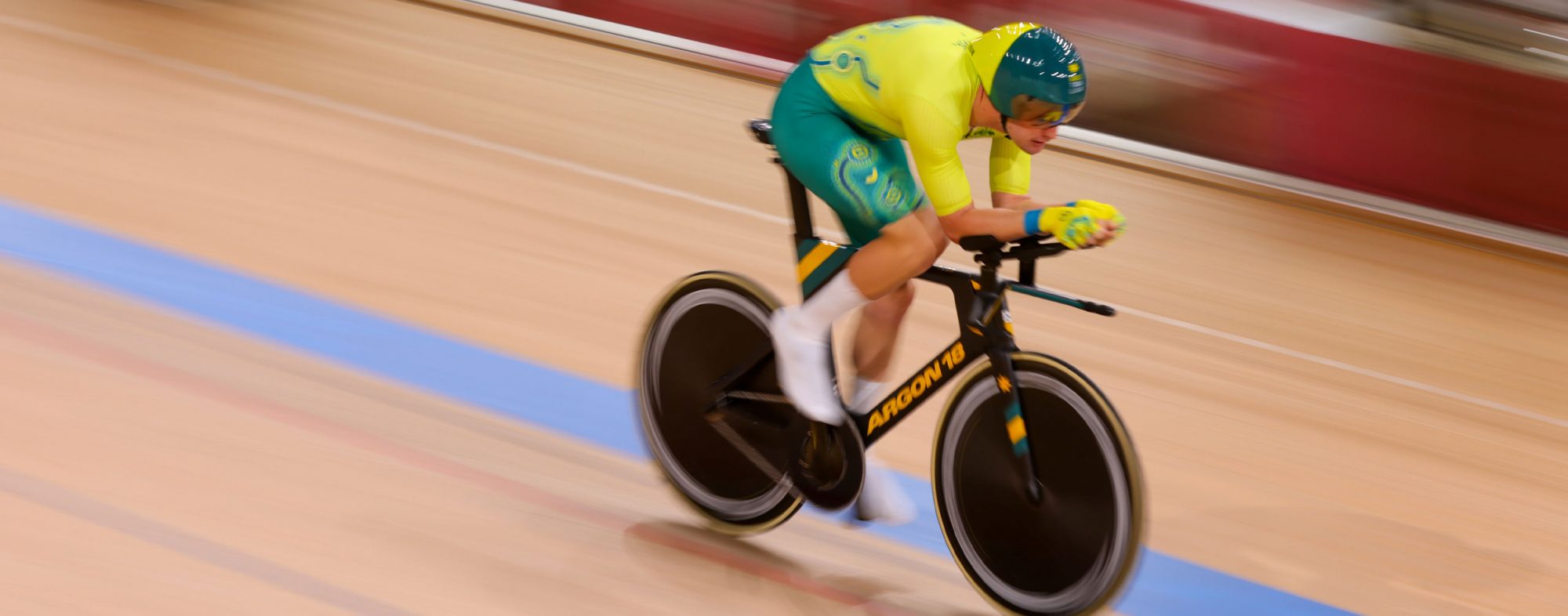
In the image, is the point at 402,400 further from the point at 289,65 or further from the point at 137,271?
the point at 289,65

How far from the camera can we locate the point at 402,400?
394 centimetres

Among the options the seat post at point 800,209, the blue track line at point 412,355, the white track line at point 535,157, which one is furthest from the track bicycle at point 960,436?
the white track line at point 535,157

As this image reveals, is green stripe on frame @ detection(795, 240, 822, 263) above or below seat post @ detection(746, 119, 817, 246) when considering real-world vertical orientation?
below

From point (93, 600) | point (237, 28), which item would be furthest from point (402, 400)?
point (237, 28)

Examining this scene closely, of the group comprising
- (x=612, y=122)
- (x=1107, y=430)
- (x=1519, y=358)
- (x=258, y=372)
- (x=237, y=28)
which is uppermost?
(x=237, y=28)

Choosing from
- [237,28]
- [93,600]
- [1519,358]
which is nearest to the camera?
[93,600]

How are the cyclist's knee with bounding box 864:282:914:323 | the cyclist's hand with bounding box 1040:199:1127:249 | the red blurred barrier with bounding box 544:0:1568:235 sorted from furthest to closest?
the red blurred barrier with bounding box 544:0:1568:235
the cyclist's knee with bounding box 864:282:914:323
the cyclist's hand with bounding box 1040:199:1127:249

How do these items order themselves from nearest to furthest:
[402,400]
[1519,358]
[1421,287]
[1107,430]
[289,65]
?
[1107,430]
[402,400]
[1519,358]
[1421,287]
[289,65]

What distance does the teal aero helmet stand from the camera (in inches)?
101

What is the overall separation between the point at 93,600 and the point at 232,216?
265 centimetres

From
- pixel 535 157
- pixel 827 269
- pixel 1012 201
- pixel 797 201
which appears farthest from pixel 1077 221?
pixel 535 157

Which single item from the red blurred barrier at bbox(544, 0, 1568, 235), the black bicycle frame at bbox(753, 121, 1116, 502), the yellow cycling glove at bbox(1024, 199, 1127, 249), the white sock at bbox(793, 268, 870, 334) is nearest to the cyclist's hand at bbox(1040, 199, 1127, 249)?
the yellow cycling glove at bbox(1024, 199, 1127, 249)

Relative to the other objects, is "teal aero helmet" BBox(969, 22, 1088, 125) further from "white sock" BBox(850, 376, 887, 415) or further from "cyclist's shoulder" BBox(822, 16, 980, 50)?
"white sock" BBox(850, 376, 887, 415)

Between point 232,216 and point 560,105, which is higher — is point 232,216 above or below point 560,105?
below
